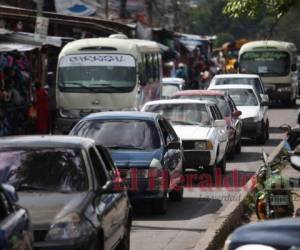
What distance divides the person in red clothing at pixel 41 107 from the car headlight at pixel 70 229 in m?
17.3

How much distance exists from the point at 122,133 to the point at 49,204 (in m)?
6.04

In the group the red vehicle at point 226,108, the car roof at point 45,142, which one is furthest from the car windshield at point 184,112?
the car roof at point 45,142

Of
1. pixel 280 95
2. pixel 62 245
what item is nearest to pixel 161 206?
pixel 62 245

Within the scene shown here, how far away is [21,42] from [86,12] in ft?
47.5

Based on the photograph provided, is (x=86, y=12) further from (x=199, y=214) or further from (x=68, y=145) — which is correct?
(x=68, y=145)

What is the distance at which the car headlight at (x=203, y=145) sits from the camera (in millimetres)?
18484

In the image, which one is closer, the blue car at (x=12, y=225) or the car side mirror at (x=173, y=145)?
the blue car at (x=12, y=225)

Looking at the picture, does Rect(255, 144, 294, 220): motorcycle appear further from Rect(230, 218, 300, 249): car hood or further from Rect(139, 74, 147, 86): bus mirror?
Rect(139, 74, 147, 86): bus mirror

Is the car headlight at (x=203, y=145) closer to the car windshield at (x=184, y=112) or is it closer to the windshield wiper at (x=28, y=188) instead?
the car windshield at (x=184, y=112)

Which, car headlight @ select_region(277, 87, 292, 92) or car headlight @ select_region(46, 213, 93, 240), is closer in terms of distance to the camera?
car headlight @ select_region(46, 213, 93, 240)

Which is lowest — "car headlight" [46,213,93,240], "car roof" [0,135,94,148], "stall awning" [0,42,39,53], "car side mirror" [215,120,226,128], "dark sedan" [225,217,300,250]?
"car side mirror" [215,120,226,128]

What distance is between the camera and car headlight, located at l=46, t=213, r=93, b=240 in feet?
28.2

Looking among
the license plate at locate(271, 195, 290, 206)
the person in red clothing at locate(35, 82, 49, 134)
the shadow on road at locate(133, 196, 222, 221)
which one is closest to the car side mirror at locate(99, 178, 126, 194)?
the license plate at locate(271, 195, 290, 206)

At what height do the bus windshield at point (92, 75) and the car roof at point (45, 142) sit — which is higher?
the car roof at point (45, 142)
